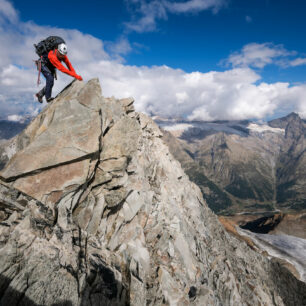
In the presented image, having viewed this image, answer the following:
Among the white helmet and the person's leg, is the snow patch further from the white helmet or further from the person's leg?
the white helmet

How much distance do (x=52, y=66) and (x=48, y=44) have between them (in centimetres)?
204

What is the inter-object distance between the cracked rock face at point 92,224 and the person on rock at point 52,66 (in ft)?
4.75

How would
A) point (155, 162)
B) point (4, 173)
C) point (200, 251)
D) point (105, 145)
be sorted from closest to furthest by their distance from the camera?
point (4, 173), point (105, 145), point (200, 251), point (155, 162)

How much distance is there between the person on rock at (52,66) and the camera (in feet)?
64.3

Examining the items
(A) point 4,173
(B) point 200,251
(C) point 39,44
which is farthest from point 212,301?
(C) point 39,44

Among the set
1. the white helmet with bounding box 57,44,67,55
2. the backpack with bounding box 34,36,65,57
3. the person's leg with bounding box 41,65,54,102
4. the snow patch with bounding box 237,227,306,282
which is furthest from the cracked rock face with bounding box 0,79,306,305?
the snow patch with bounding box 237,227,306,282

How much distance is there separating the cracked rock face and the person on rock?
1448mm

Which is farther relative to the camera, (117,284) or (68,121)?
(68,121)

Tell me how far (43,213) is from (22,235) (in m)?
2.38

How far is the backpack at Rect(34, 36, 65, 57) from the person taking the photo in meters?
19.9

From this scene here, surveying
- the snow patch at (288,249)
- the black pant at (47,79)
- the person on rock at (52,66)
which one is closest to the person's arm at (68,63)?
the person on rock at (52,66)

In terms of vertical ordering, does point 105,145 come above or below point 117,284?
above

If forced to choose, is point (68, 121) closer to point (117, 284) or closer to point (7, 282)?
point (7, 282)

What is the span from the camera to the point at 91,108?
20297mm
